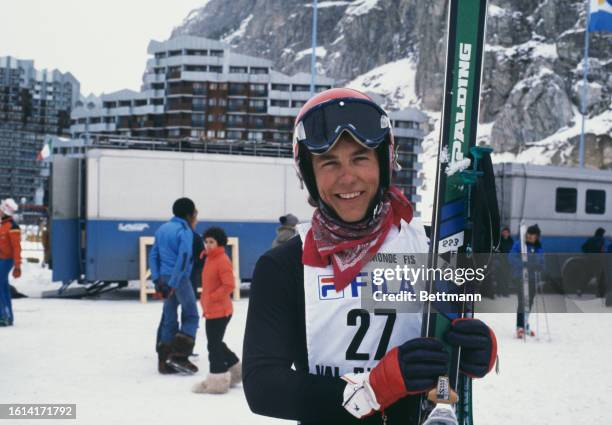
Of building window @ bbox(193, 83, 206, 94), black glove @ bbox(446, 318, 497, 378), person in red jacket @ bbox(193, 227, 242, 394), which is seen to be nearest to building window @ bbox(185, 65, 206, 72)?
building window @ bbox(193, 83, 206, 94)

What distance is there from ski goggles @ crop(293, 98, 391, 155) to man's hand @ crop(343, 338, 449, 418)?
2.01 ft

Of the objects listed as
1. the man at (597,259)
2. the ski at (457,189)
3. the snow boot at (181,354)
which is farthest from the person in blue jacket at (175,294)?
the man at (597,259)

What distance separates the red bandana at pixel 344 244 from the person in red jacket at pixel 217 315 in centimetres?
465

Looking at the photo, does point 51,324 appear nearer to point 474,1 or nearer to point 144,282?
point 144,282

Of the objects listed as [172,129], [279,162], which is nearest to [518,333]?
[279,162]

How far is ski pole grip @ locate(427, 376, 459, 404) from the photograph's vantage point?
1.50 m

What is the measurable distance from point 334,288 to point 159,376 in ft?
18.6

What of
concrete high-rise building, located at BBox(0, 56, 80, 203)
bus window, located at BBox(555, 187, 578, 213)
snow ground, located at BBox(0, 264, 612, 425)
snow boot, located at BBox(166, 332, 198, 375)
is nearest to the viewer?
snow ground, located at BBox(0, 264, 612, 425)

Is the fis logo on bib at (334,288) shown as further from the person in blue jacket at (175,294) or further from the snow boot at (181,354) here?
the snow boot at (181,354)

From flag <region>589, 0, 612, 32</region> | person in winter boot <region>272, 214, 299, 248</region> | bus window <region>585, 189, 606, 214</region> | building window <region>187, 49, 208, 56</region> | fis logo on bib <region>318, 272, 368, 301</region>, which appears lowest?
person in winter boot <region>272, 214, 299, 248</region>

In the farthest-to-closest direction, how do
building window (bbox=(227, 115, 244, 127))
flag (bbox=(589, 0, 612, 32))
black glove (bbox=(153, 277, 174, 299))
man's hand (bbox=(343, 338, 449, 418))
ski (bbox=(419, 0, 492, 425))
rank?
1. building window (bbox=(227, 115, 244, 127))
2. flag (bbox=(589, 0, 612, 32))
3. black glove (bbox=(153, 277, 174, 299))
4. ski (bbox=(419, 0, 492, 425))
5. man's hand (bbox=(343, 338, 449, 418))

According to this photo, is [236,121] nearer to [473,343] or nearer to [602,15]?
[602,15]

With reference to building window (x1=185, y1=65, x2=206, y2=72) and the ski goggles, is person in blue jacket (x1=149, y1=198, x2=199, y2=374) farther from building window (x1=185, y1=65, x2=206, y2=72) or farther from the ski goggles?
building window (x1=185, y1=65, x2=206, y2=72)

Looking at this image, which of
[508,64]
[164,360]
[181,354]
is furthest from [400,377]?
[508,64]
